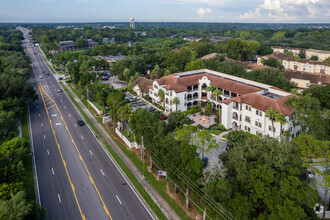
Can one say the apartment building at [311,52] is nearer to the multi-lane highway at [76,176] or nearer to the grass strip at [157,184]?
the grass strip at [157,184]

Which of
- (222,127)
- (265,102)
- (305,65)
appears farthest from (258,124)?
(305,65)

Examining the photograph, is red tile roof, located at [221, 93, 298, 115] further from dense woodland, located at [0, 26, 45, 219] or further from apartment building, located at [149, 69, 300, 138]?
dense woodland, located at [0, 26, 45, 219]

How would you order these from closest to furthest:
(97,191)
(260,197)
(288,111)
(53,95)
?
(260,197) → (97,191) → (288,111) → (53,95)

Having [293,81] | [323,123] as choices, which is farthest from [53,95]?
[293,81]

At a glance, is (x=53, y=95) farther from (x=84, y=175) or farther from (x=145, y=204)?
(x=145, y=204)

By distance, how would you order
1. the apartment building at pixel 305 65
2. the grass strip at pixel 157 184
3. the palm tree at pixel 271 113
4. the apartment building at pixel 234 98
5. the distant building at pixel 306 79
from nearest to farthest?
the grass strip at pixel 157 184 < the palm tree at pixel 271 113 < the apartment building at pixel 234 98 < the distant building at pixel 306 79 < the apartment building at pixel 305 65

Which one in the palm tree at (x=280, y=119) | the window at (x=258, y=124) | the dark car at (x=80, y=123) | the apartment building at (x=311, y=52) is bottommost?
the dark car at (x=80, y=123)

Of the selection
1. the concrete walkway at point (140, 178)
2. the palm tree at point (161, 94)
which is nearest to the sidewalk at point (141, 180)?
the concrete walkway at point (140, 178)
